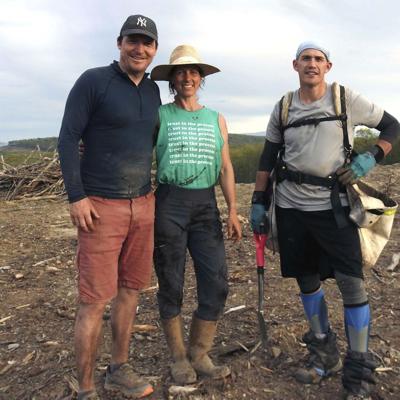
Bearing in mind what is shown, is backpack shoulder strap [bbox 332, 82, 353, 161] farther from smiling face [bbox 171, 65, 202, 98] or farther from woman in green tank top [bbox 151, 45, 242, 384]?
smiling face [bbox 171, 65, 202, 98]

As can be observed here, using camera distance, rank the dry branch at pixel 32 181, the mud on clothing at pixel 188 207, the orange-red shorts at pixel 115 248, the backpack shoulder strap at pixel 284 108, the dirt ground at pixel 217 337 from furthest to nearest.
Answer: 1. the dry branch at pixel 32 181
2. the dirt ground at pixel 217 337
3. the backpack shoulder strap at pixel 284 108
4. the mud on clothing at pixel 188 207
5. the orange-red shorts at pixel 115 248

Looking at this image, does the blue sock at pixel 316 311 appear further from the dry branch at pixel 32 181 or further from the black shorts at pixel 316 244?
the dry branch at pixel 32 181

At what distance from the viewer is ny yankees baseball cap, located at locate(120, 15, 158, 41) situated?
120 inches

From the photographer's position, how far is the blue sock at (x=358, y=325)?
3.29 meters

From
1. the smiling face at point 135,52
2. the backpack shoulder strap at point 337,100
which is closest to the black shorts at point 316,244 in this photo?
the backpack shoulder strap at point 337,100

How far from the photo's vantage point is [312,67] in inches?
127

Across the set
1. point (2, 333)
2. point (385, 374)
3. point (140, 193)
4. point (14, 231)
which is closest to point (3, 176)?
point (14, 231)

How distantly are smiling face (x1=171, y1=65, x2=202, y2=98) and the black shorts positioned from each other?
1.17 metres

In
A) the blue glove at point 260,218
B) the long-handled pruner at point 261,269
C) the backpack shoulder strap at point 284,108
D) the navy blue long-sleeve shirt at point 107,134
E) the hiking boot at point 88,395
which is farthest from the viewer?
the long-handled pruner at point 261,269

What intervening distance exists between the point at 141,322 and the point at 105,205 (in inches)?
89.4

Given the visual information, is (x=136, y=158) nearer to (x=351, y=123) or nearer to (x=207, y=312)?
(x=207, y=312)

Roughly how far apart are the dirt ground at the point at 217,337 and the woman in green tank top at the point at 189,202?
0.36 meters

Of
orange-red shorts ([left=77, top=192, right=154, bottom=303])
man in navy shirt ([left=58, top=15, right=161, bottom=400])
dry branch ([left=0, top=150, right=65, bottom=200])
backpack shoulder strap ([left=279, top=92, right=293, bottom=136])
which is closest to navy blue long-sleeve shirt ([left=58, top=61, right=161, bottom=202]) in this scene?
man in navy shirt ([left=58, top=15, right=161, bottom=400])

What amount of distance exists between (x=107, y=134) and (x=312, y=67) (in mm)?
1548
